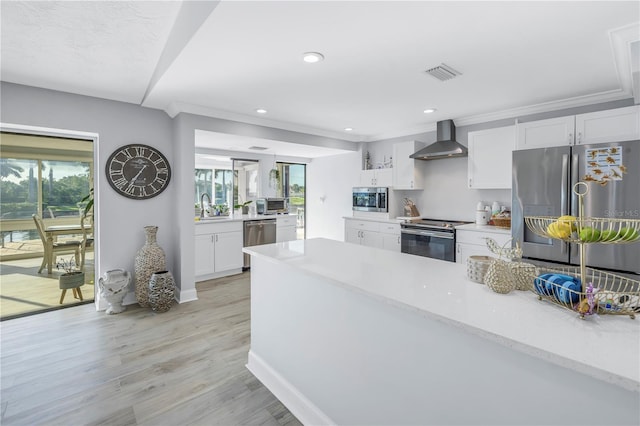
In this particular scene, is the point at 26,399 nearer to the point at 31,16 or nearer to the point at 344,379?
the point at 344,379

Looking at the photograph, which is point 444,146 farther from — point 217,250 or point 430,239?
point 217,250

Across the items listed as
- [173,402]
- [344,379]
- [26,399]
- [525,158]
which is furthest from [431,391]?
[525,158]

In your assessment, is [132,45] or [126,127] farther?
[126,127]

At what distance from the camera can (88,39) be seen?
2.30 metres

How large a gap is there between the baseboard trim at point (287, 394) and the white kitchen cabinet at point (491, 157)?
3.40 m

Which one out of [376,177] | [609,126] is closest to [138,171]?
[376,177]

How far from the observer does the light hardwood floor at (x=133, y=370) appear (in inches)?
76.4

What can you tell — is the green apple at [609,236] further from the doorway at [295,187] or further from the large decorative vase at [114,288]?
the doorway at [295,187]

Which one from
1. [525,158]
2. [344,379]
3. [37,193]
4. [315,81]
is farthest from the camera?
[37,193]

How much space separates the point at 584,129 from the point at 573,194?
755 millimetres

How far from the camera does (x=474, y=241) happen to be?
3887 millimetres

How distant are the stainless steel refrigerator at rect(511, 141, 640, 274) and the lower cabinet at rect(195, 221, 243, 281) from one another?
3868 millimetres

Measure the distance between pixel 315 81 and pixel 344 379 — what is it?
2476mm

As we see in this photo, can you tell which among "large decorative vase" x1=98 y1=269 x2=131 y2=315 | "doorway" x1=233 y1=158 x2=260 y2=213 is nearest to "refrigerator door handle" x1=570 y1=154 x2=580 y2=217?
"large decorative vase" x1=98 y1=269 x2=131 y2=315
